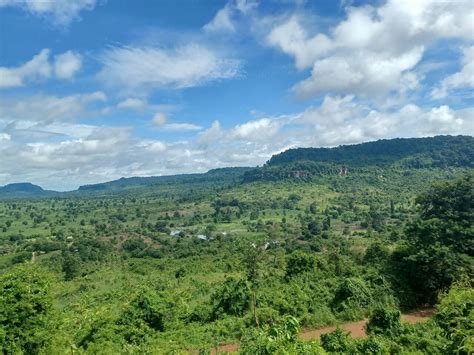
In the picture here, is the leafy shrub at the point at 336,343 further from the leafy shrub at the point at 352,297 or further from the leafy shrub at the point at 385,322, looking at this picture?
the leafy shrub at the point at 352,297

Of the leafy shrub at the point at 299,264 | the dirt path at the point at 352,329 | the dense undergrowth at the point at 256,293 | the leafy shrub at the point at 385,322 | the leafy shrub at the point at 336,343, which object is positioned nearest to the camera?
the dense undergrowth at the point at 256,293

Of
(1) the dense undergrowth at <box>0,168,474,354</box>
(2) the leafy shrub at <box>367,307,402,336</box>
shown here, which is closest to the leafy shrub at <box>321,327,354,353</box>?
(1) the dense undergrowth at <box>0,168,474,354</box>

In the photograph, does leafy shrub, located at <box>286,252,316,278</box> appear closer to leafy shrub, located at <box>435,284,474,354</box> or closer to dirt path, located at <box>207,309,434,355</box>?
dirt path, located at <box>207,309,434,355</box>

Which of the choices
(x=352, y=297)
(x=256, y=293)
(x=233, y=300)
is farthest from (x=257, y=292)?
(x=352, y=297)

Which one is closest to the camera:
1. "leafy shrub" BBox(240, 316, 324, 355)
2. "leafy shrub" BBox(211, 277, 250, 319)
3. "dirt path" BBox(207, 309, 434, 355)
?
"leafy shrub" BBox(240, 316, 324, 355)

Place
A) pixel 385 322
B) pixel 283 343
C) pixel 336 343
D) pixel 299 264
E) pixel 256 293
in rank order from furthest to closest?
pixel 299 264, pixel 256 293, pixel 385 322, pixel 336 343, pixel 283 343

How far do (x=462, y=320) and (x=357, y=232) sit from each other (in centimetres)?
7679

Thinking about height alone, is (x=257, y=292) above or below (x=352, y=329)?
above

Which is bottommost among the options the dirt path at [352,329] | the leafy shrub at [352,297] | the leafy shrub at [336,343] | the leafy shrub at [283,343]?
the dirt path at [352,329]

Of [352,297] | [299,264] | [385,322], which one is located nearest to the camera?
[385,322]

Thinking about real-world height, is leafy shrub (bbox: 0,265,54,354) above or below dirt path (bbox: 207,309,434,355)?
above

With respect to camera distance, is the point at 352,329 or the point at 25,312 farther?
the point at 352,329

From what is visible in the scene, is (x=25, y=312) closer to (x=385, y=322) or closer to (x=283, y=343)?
(x=283, y=343)

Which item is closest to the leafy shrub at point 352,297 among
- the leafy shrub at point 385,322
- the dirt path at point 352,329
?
the dirt path at point 352,329
